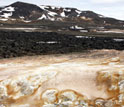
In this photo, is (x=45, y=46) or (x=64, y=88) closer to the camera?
(x=64, y=88)

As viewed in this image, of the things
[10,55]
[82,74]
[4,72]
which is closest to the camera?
[82,74]

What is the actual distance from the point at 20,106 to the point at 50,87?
457 centimetres

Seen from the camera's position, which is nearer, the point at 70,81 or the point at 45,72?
the point at 70,81

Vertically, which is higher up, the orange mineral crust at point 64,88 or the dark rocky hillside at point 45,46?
the orange mineral crust at point 64,88

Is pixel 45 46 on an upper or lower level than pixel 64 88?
lower

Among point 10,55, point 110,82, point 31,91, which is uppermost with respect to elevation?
point 110,82

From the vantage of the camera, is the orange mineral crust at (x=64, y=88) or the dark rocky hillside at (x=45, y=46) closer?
the orange mineral crust at (x=64, y=88)

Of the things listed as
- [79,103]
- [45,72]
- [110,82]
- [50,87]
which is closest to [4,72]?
[45,72]

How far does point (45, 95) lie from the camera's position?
74.9ft

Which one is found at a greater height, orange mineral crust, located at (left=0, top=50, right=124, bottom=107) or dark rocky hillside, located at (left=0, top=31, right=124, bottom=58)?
orange mineral crust, located at (left=0, top=50, right=124, bottom=107)

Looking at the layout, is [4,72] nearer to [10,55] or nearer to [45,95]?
[45,95]

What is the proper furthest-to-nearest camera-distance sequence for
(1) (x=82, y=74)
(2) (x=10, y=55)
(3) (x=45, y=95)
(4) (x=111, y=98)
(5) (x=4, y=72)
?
(2) (x=10, y=55) → (5) (x=4, y=72) → (1) (x=82, y=74) → (3) (x=45, y=95) → (4) (x=111, y=98)

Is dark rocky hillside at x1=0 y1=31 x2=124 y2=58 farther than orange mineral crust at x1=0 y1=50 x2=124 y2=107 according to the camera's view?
Yes

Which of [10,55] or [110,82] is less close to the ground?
[110,82]
